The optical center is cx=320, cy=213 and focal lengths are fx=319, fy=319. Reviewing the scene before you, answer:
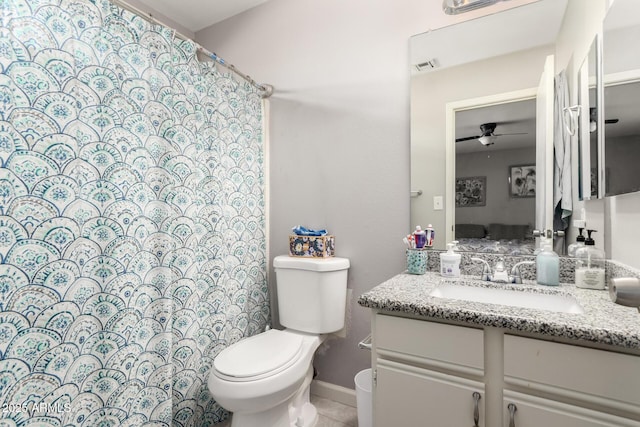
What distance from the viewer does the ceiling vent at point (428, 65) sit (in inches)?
63.2

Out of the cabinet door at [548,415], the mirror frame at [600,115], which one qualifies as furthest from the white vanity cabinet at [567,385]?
the mirror frame at [600,115]

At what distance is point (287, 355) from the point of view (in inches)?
57.2

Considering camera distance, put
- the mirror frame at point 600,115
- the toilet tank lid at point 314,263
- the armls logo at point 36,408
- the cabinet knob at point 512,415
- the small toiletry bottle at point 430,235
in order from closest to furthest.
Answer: the cabinet knob at point 512,415
the armls logo at point 36,408
the mirror frame at point 600,115
the small toiletry bottle at point 430,235
the toilet tank lid at point 314,263

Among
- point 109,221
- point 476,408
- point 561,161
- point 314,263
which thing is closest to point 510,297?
point 476,408

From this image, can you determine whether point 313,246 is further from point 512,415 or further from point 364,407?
point 512,415

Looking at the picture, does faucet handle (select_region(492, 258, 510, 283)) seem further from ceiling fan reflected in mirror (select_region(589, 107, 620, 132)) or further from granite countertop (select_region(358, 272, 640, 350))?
ceiling fan reflected in mirror (select_region(589, 107, 620, 132))

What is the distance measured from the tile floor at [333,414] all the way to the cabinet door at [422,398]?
682 mm

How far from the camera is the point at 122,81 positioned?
1.29 meters

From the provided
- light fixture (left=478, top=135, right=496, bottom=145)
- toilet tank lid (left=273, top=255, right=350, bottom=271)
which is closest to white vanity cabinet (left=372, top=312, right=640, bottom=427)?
toilet tank lid (left=273, top=255, right=350, bottom=271)

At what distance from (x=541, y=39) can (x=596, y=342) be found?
4.18ft

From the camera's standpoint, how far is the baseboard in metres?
1.84

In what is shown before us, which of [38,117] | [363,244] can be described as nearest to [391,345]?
[363,244]

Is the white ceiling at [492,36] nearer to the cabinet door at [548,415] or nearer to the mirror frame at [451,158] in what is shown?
the mirror frame at [451,158]

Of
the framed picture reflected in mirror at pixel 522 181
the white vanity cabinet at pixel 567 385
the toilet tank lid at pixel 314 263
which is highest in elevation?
the framed picture reflected in mirror at pixel 522 181
